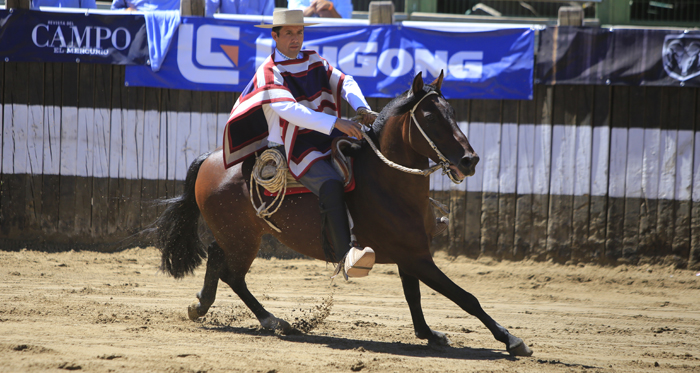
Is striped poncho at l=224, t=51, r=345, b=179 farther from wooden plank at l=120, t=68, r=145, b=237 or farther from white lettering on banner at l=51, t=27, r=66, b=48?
white lettering on banner at l=51, t=27, r=66, b=48

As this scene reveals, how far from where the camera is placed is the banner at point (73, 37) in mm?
7633

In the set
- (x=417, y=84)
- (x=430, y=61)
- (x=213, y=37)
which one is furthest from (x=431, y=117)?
(x=213, y=37)

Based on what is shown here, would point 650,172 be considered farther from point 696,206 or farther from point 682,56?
point 682,56

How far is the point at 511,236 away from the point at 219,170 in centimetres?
423

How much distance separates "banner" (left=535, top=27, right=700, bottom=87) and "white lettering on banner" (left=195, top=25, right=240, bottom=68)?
12.9 feet

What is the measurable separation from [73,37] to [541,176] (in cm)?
636

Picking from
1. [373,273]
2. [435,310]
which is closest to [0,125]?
[373,273]

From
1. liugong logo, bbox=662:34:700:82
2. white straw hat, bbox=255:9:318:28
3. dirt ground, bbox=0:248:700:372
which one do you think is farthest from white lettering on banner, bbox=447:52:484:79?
white straw hat, bbox=255:9:318:28

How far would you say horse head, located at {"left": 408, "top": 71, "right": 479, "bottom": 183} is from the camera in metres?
3.75

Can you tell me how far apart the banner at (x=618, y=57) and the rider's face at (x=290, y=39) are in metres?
4.09

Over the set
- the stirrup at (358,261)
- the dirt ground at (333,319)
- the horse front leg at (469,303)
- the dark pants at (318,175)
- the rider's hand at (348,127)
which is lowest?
the dirt ground at (333,319)

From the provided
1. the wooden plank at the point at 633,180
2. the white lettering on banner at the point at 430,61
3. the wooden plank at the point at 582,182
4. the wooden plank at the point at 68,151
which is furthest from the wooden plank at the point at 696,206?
the wooden plank at the point at 68,151

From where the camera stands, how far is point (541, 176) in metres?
7.51

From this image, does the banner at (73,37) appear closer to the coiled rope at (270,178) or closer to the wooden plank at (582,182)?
the coiled rope at (270,178)
